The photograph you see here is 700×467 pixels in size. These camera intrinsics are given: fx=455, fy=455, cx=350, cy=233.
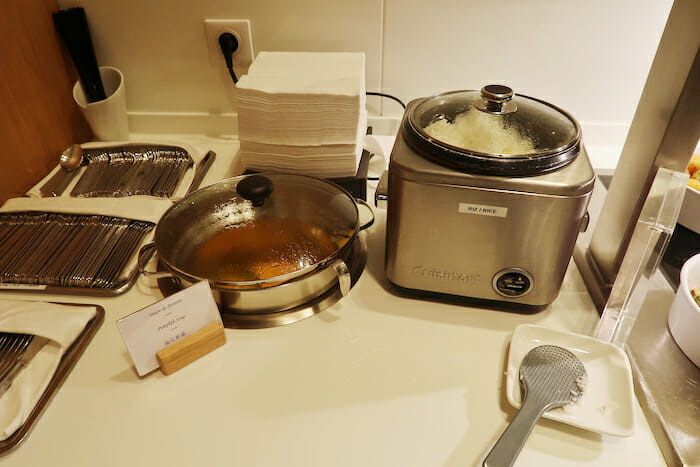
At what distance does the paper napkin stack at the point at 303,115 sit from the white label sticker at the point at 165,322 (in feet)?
1.23

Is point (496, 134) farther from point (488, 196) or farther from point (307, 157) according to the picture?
point (307, 157)

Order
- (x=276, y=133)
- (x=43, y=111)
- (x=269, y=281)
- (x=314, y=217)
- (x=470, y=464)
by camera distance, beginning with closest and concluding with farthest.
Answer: (x=470, y=464) < (x=269, y=281) < (x=314, y=217) < (x=276, y=133) < (x=43, y=111)

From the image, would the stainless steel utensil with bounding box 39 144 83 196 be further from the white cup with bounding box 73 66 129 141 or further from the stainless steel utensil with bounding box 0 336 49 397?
the stainless steel utensil with bounding box 0 336 49 397

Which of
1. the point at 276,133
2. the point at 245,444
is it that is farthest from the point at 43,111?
the point at 245,444

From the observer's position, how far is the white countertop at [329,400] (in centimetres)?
58

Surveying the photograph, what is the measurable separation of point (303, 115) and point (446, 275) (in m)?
0.42

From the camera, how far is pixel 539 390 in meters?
0.61

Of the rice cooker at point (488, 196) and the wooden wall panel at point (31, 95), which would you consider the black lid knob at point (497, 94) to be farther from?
the wooden wall panel at point (31, 95)

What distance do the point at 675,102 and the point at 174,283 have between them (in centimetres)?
81

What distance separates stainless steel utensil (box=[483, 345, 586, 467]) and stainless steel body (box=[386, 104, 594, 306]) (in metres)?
0.10

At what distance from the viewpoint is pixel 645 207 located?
59cm

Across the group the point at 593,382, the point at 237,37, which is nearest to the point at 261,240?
the point at 593,382

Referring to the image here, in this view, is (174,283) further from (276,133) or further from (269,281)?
(276,133)

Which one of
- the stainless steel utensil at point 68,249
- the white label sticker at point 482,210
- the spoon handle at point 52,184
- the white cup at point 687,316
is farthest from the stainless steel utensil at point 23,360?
the white cup at point 687,316
